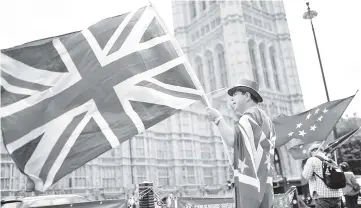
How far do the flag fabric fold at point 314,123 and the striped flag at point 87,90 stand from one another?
5543mm

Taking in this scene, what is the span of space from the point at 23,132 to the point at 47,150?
0.22 metres

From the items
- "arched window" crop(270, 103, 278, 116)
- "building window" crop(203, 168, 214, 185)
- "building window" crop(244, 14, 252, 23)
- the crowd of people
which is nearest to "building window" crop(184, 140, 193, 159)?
"building window" crop(203, 168, 214, 185)

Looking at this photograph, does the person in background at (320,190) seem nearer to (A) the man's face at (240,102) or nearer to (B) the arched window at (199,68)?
(A) the man's face at (240,102)

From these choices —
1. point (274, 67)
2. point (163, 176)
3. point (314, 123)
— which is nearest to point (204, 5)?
point (274, 67)

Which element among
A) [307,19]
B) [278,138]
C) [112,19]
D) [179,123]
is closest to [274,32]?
[179,123]

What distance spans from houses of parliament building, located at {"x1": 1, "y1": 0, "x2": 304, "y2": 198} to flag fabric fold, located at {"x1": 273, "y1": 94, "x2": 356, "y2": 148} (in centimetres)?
1391

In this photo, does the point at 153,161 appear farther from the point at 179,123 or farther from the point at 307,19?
the point at 307,19

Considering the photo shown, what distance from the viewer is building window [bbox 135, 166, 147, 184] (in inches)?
1066

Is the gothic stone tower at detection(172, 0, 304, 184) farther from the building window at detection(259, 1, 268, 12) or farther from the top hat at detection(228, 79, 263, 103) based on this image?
the top hat at detection(228, 79, 263, 103)

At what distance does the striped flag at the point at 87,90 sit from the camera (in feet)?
8.70

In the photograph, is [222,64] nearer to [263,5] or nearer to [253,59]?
[253,59]

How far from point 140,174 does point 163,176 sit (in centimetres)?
282

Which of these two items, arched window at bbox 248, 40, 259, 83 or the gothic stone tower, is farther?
arched window at bbox 248, 40, 259, 83

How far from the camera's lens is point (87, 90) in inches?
118
